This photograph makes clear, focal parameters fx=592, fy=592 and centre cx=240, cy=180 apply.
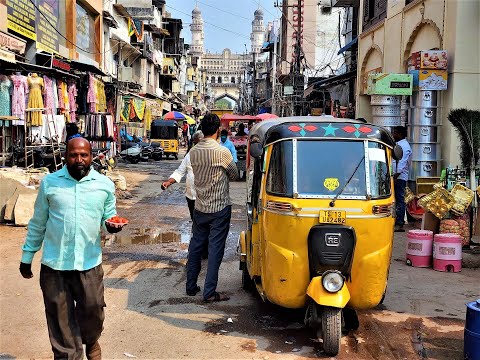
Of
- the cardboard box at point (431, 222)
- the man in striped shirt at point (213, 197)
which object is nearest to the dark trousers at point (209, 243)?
the man in striped shirt at point (213, 197)

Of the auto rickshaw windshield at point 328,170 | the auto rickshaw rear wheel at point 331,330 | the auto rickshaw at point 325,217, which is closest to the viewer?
the auto rickshaw rear wheel at point 331,330

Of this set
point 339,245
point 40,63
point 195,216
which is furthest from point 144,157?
point 339,245

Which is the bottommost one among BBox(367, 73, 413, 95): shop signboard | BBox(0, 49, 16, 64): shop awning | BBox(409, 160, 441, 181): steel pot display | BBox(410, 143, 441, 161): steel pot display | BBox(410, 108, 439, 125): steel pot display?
BBox(409, 160, 441, 181): steel pot display

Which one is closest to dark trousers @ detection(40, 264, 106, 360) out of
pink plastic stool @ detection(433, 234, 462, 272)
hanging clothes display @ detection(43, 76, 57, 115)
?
pink plastic stool @ detection(433, 234, 462, 272)

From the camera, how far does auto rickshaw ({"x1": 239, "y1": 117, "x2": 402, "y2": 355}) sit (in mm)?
5066

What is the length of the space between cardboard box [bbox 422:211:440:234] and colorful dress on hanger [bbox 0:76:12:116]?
9736 millimetres

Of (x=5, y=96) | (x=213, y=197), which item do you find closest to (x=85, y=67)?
(x=5, y=96)

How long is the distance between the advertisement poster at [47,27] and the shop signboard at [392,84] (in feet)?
34.2

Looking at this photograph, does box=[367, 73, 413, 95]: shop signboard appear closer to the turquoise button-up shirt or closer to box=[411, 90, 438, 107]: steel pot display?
box=[411, 90, 438, 107]: steel pot display

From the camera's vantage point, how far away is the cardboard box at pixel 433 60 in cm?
1241

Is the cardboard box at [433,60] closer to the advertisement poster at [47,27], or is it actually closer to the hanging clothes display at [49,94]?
the hanging clothes display at [49,94]

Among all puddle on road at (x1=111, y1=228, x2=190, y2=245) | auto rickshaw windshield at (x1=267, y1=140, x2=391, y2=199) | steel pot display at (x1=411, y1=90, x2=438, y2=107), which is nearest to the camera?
auto rickshaw windshield at (x1=267, y1=140, x2=391, y2=199)

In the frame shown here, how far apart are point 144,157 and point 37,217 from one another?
2602 centimetres

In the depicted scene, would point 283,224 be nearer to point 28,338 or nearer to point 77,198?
point 77,198
